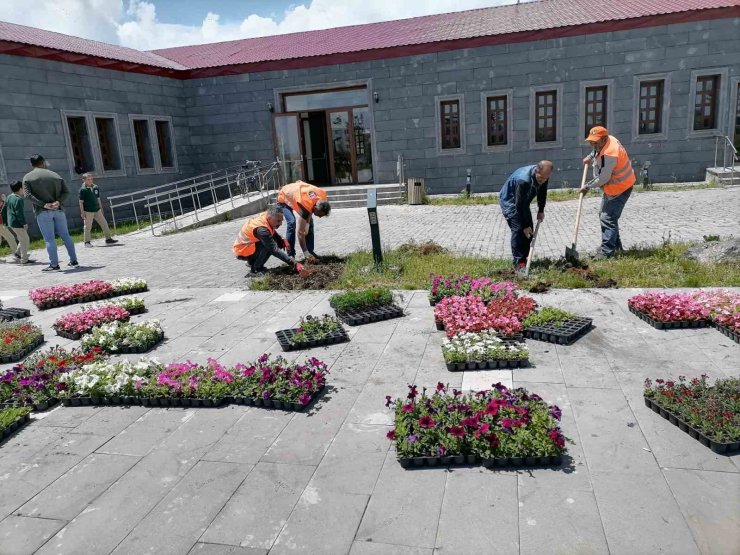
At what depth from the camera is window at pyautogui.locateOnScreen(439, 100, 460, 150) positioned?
19.0m

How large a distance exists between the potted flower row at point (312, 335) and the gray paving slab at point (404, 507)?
7.63ft

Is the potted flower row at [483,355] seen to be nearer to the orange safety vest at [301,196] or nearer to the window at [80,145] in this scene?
the orange safety vest at [301,196]

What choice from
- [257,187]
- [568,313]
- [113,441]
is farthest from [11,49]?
[568,313]

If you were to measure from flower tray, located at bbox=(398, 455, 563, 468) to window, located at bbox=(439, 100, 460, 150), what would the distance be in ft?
55.6

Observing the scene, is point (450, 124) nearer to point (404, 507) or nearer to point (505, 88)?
point (505, 88)

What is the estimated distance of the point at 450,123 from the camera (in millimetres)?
19125

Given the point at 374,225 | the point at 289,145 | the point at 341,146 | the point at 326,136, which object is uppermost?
the point at 326,136

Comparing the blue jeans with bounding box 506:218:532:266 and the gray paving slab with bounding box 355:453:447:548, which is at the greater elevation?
the blue jeans with bounding box 506:218:532:266

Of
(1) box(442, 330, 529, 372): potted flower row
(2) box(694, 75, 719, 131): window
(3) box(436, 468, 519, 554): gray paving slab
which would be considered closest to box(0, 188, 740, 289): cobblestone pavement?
(2) box(694, 75, 719, 131): window

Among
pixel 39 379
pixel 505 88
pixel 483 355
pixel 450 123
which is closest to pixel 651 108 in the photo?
pixel 505 88

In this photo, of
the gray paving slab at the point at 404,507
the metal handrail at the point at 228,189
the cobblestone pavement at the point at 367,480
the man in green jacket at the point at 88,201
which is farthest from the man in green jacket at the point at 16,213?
the gray paving slab at the point at 404,507

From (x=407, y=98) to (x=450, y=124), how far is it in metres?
1.73

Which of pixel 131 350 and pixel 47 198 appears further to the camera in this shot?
pixel 47 198

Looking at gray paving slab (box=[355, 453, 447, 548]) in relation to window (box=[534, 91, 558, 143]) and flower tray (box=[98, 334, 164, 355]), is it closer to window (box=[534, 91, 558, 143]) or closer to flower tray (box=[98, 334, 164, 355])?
flower tray (box=[98, 334, 164, 355])
